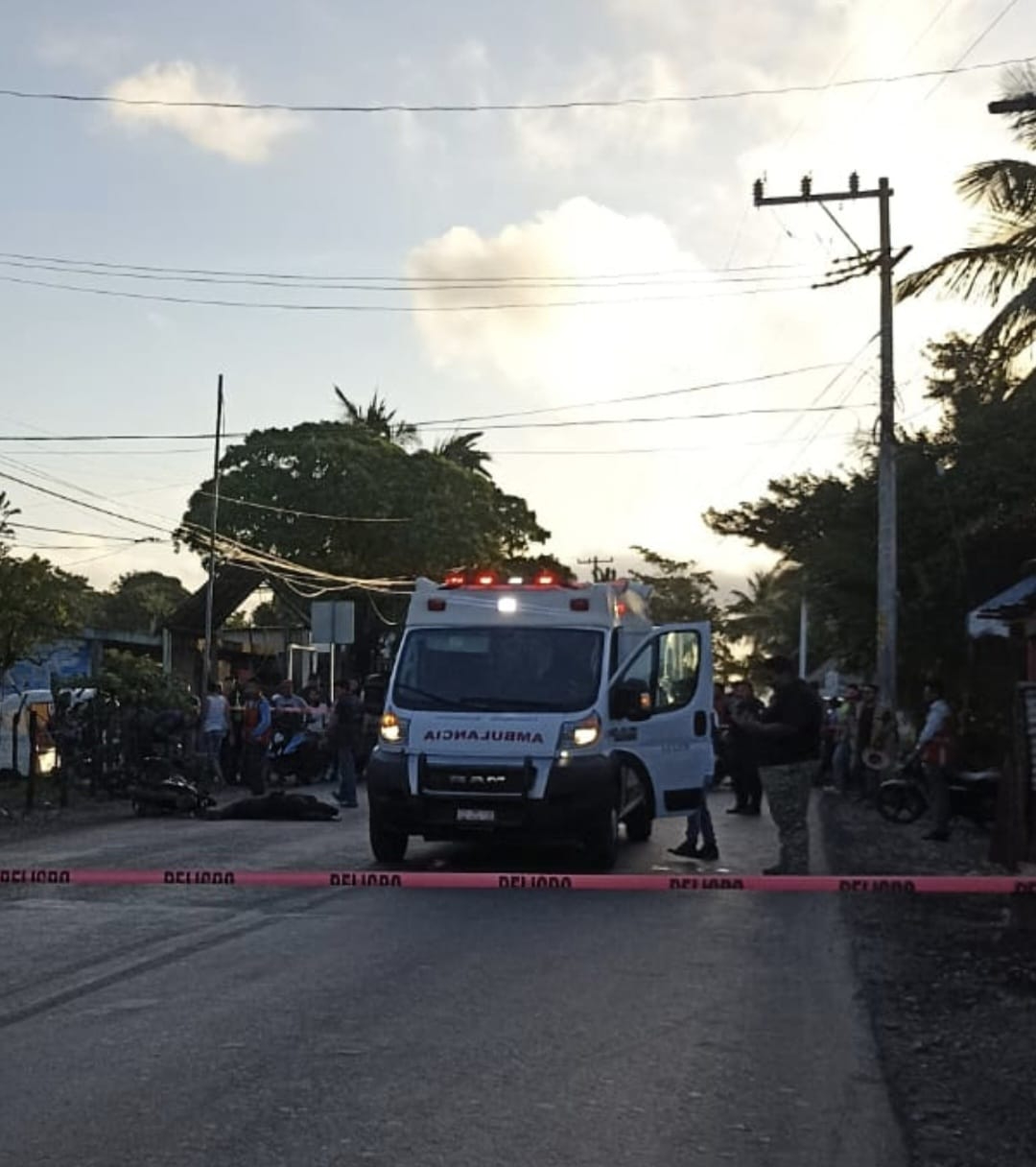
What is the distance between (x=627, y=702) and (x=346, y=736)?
8663 millimetres

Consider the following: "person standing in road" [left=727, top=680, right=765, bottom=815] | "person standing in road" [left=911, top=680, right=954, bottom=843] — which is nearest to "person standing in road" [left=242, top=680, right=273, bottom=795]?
"person standing in road" [left=727, top=680, right=765, bottom=815]

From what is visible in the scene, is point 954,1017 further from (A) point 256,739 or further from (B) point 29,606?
(A) point 256,739

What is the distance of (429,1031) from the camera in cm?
718

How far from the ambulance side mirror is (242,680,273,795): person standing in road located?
423 inches

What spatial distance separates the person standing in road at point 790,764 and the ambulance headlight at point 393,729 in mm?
2863

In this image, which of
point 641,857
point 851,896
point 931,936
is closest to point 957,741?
point 641,857

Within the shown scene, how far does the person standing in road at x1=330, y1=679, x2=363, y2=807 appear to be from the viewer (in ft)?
69.7

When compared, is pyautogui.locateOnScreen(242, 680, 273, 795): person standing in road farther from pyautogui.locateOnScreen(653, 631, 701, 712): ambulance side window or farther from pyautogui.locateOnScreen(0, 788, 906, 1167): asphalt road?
pyautogui.locateOnScreen(0, 788, 906, 1167): asphalt road

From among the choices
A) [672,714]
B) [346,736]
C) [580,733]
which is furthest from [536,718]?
[346,736]

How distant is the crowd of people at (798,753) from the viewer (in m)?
13.0

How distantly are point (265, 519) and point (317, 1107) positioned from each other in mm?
44377

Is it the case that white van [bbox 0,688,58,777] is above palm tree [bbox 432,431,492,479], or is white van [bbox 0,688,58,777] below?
below

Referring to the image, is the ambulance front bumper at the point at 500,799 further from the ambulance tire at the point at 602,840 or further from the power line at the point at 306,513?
the power line at the point at 306,513

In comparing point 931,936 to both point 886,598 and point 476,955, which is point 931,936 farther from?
point 886,598
